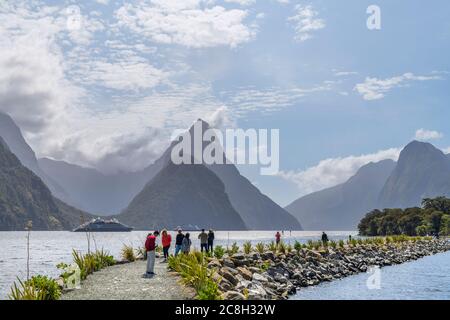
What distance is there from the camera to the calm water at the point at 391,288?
34938 mm

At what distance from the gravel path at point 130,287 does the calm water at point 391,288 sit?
10497 mm

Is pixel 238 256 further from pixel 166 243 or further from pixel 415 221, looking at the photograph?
pixel 415 221

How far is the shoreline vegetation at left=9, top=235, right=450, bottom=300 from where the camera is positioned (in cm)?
2314

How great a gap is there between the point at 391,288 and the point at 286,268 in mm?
8348

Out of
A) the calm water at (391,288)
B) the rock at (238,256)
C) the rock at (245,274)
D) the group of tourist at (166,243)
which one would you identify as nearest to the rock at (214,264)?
the rock at (245,274)

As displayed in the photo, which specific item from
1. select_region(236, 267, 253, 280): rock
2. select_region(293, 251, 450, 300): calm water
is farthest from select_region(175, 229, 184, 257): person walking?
select_region(293, 251, 450, 300): calm water

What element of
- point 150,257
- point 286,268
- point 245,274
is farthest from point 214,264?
point 286,268

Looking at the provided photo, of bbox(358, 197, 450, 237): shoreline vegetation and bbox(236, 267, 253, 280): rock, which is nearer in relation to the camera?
bbox(236, 267, 253, 280): rock

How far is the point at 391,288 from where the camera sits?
39.1 metres

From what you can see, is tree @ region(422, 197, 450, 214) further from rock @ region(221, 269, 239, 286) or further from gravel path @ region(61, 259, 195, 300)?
gravel path @ region(61, 259, 195, 300)

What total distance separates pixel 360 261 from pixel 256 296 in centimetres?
3452

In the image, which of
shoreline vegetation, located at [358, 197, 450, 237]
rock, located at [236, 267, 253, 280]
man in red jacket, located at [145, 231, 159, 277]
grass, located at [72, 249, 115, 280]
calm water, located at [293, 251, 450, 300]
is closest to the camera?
man in red jacket, located at [145, 231, 159, 277]

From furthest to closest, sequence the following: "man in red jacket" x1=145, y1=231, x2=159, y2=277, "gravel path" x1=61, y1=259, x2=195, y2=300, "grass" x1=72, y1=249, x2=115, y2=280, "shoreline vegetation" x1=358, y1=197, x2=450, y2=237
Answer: "shoreline vegetation" x1=358, y1=197, x2=450, y2=237
"grass" x1=72, y1=249, x2=115, y2=280
"man in red jacket" x1=145, y1=231, x2=159, y2=277
"gravel path" x1=61, y1=259, x2=195, y2=300

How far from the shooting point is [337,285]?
41.3 meters
